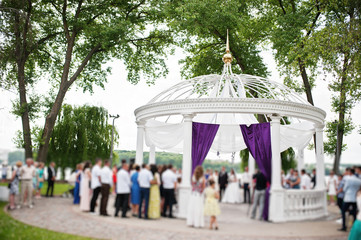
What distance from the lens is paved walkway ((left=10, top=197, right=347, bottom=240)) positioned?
9734 mm

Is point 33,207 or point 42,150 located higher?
point 42,150

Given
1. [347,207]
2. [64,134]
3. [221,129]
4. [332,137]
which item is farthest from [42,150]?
[332,137]

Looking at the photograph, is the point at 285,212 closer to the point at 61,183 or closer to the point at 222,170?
the point at 222,170

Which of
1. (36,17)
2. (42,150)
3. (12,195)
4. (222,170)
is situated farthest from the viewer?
(36,17)

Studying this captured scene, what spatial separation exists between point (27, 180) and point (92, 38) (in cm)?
1529

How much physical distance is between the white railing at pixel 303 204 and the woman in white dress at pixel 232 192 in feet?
5.50

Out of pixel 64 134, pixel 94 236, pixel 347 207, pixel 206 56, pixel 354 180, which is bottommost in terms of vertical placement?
pixel 94 236

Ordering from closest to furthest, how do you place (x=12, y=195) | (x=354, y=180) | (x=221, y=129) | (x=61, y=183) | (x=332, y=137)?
1. (x=354, y=180)
2. (x=12, y=195)
3. (x=61, y=183)
4. (x=221, y=129)
5. (x=332, y=137)

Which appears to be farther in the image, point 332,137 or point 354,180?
point 332,137

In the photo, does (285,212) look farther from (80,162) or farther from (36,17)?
(36,17)

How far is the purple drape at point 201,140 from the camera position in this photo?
47.8ft

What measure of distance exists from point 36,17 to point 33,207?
15.6 metres

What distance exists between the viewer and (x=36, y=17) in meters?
24.1

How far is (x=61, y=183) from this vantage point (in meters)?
13.4
